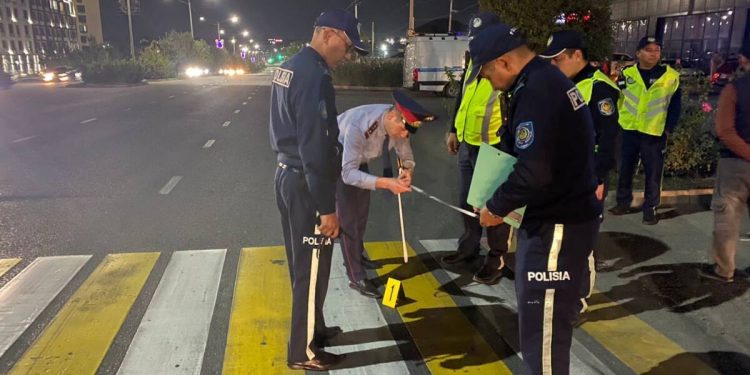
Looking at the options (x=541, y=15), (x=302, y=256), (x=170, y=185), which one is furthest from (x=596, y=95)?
(x=541, y=15)

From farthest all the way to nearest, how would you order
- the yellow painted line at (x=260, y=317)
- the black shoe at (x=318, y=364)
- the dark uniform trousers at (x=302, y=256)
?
the yellow painted line at (x=260, y=317)
the black shoe at (x=318, y=364)
the dark uniform trousers at (x=302, y=256)

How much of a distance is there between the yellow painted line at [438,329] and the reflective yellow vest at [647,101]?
9.94 ft

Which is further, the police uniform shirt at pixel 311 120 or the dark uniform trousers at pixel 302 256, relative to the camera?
the dark uniform trousers at pixel 302 256

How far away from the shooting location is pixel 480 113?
457 cm

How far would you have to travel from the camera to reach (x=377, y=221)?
6.48 meters

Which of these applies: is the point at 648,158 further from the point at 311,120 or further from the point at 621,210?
the point at 311,120

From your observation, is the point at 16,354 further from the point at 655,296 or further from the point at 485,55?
the point at 655,296

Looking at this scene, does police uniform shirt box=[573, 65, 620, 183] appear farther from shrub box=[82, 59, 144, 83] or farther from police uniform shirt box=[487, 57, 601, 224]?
shrub box=[82, 59, 144, 83]

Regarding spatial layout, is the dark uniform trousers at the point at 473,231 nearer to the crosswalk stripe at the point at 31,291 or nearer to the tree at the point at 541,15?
the crosswalk stripe at the point at 31,291

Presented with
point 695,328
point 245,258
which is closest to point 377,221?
point 245,258

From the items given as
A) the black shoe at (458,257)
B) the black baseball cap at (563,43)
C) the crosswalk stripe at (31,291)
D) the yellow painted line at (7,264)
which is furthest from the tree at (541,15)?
the yellow painted line at (7,264)

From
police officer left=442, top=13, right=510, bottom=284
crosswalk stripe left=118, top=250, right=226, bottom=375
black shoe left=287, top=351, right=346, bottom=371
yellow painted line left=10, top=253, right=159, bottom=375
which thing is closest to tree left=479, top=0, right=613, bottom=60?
police officer left=442, top=13, right=510, bottom=284

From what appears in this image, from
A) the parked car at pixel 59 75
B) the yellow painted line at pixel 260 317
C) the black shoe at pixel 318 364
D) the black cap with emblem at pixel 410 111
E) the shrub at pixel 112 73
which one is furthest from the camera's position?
the parked car at pixel 59 75

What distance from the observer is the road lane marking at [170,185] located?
777cm
